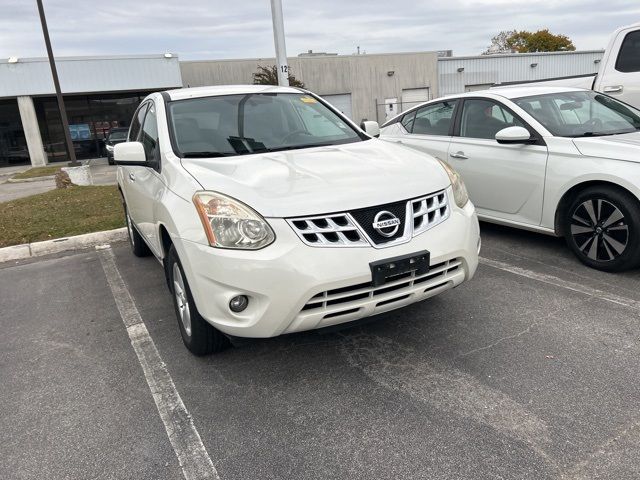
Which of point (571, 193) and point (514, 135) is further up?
point (514, 135)

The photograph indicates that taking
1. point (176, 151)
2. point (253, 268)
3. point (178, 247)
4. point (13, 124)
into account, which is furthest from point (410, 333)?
point (13, 124)

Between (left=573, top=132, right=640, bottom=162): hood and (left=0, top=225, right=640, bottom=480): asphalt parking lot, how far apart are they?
102 centimetres

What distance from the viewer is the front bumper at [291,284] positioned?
99.3 inches

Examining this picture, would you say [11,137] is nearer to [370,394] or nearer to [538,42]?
[370,394]

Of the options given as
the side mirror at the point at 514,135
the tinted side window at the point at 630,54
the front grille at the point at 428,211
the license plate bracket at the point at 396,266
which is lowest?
the license plate bracket at the point at 396,266

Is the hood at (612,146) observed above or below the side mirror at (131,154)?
below

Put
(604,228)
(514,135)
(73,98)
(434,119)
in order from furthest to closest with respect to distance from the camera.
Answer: (73,98)
(434,119)
(514,135)
(604,228)

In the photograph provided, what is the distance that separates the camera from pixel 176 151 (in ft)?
11.4

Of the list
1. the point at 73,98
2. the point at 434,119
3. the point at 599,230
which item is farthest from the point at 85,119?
the point at 599,230

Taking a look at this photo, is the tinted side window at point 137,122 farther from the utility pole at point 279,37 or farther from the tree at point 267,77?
the tree at point 267,77

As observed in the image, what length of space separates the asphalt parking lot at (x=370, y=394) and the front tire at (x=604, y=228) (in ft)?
0.57

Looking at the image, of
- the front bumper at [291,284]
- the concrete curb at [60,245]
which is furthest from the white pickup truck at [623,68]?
the concrete curb at [60,245]

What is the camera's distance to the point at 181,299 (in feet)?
10.7

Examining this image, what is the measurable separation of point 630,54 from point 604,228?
3.57 m
